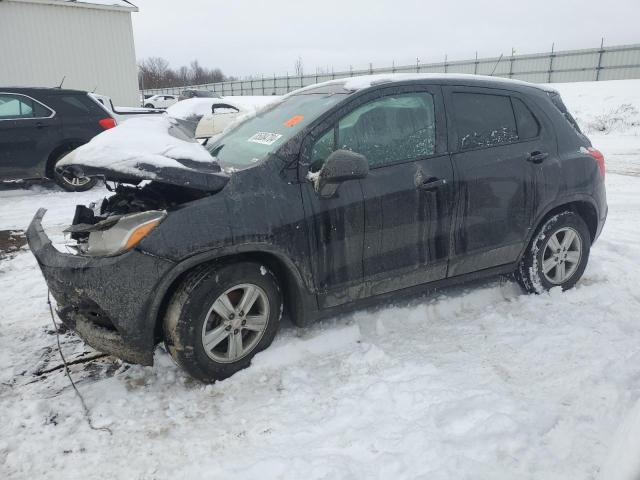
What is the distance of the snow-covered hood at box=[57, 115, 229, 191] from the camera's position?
250 centimetres

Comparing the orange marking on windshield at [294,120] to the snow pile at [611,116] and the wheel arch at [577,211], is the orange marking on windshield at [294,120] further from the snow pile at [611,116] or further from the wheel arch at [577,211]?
the snow pile at [611,116]

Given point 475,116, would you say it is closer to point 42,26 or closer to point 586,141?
point 586,141

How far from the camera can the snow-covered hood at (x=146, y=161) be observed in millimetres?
2504

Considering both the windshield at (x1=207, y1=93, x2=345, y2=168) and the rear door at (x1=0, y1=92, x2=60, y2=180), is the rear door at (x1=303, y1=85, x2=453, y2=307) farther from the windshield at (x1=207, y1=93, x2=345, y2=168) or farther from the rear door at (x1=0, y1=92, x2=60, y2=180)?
the rear door at (x1=0, y1=92, x2=60, y2=180)

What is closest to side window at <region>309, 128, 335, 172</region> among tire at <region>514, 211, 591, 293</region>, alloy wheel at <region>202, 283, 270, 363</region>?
alloy wheel at <region>202, 283, 270, 363</region>

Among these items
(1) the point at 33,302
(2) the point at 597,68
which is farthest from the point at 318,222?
(2) the point at 597,68

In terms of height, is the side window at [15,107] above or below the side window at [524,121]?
above

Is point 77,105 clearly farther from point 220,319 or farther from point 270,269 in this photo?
point 220,319

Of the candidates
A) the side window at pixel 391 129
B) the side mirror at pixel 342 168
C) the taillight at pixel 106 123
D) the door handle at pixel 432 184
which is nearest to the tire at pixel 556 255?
the door handle at pixel 432 184

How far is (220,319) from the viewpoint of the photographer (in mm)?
2771

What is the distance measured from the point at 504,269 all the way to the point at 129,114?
327 inches

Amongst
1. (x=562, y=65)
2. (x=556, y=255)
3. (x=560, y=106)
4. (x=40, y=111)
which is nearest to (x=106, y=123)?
(x=40, y=111)

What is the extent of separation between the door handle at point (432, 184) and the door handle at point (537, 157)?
88 centimetres

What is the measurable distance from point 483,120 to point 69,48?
1743 cm
